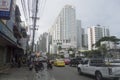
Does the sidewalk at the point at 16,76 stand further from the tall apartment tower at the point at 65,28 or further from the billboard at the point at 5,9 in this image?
the tall apartment tower at the point at 65,28

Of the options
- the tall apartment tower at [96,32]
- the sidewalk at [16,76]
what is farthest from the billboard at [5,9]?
the tall apartment tower at [96,32]

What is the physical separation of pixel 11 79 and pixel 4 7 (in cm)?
560

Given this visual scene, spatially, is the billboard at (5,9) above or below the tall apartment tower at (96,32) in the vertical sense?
below

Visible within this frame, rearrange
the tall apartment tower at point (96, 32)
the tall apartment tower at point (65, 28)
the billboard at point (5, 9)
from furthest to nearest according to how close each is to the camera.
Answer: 1. the tall apartment tower at point (96, 32)
2. the tall apartment tower at point (65, 28)
3. the billboard at point (5, 9)

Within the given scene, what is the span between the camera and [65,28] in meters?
108

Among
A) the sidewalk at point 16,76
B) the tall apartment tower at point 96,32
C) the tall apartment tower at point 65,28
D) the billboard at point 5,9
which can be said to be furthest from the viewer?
the tall apartment tower at point 96,32

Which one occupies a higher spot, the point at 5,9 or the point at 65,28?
the point at 65,28

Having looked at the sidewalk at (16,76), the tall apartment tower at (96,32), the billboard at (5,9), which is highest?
the tall apartment tower at (96,32)

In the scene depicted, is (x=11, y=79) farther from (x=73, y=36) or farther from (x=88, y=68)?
(x=73, y=36)

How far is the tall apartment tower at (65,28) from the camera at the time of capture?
101 metres

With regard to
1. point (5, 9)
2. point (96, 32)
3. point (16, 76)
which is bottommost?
point (16, 76)

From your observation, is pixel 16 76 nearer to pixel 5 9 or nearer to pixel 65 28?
pixel 5 9

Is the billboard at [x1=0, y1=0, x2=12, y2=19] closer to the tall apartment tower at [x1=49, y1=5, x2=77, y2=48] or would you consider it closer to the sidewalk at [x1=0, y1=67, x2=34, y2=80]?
the sidewalk at [x1=0, y1=67, x2=34, y2=80]

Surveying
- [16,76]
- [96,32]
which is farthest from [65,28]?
[16,76]
